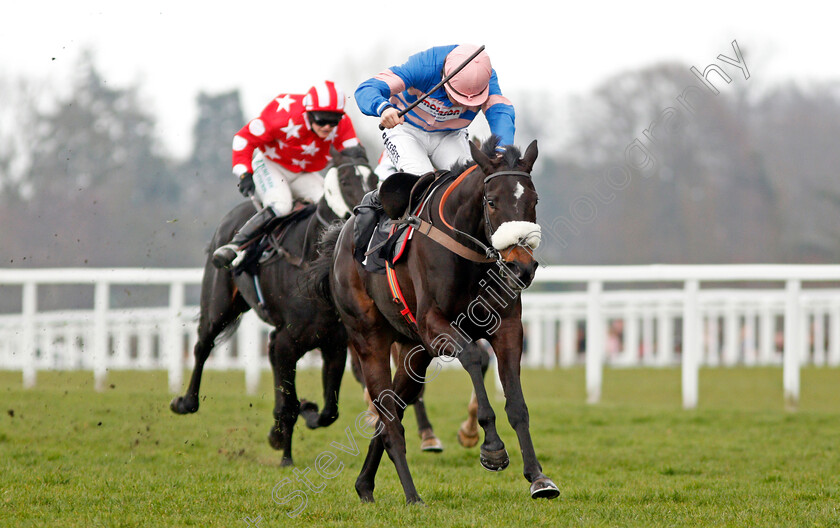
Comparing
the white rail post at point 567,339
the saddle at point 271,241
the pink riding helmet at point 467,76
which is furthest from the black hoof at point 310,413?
the white rail post at point 567,339

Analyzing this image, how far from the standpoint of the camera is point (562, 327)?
1645 cm

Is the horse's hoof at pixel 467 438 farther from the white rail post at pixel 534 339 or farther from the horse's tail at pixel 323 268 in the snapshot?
the white rail post at pixel 534 339

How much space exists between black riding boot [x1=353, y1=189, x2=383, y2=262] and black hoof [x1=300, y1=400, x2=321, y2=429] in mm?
1584

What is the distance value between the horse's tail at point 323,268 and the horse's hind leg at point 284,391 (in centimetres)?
67

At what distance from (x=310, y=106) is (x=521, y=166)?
7.94 feet

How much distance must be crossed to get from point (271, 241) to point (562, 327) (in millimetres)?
10419

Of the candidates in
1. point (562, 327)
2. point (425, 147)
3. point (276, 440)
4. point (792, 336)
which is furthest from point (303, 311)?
point (562, 327)

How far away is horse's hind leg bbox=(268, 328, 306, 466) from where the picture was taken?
250 inches

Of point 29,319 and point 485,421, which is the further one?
point 29,319

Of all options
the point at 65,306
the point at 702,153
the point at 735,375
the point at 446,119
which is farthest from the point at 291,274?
the point at 702,153

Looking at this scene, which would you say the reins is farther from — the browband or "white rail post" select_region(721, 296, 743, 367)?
"white rail post" select_region(721, 296, 743, 367)

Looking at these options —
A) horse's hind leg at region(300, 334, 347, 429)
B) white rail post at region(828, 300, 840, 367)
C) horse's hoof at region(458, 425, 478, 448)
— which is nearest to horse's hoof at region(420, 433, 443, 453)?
horse's hoof at region(458, 425, 478, 448)

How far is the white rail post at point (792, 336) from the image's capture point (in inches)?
349

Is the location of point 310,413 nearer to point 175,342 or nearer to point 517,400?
point 517,400
